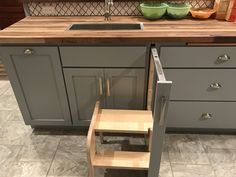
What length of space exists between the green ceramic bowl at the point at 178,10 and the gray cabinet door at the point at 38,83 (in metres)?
0.89

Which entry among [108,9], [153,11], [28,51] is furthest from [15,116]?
[153,11]

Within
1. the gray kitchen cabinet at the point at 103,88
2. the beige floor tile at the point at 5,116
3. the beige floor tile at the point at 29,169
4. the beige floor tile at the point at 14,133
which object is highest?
the gray kitchen cabinet at the point at 103,88

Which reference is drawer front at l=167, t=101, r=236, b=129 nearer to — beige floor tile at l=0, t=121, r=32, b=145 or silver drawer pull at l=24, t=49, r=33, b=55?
silver drawer pull at l=24, t=49, r=33, b=55

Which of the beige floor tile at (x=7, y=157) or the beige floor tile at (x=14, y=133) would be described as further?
the beige floor tile at (x=14, y=133)

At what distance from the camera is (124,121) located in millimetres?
1389

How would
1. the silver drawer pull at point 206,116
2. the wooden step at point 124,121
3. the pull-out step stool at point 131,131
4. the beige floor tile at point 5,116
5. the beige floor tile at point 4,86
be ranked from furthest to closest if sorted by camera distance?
1. the beige floor tile at point 4,86
2. the beige floor tile at point 5,116
3. the silver drawer pull at point 206,116
4. the wooden step at point 124,121
5. the pull-out step stool at point 131,131

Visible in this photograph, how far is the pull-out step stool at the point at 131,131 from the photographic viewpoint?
94 cm

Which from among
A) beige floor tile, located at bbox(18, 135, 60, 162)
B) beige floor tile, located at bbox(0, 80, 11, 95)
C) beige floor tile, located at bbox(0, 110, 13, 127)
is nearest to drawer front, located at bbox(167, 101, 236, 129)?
beige floor tile, located at bbox(18, 135, 60, 162)

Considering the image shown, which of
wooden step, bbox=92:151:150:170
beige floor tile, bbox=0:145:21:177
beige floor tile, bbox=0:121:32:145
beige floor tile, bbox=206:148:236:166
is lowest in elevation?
beige floor tile, bbox=206:148:236:166

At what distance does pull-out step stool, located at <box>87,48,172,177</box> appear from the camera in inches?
36.8

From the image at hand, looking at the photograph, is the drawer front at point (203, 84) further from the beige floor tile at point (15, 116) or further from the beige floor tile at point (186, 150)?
the beige floor tile at point (15, 116)

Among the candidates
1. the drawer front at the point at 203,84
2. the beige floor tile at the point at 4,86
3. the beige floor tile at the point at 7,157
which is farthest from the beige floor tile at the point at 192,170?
the beige floor tile at the point at 4,86

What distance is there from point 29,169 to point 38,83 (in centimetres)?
63

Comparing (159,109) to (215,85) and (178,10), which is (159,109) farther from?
(178,10)
